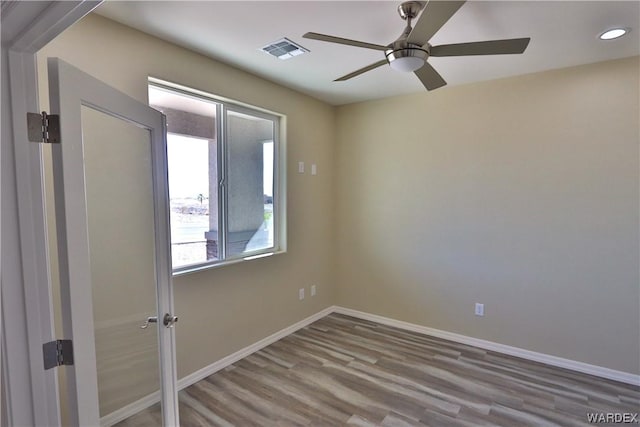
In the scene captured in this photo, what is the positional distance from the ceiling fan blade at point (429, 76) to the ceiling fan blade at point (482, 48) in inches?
5.4

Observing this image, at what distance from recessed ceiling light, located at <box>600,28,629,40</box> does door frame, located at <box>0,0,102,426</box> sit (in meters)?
2.89

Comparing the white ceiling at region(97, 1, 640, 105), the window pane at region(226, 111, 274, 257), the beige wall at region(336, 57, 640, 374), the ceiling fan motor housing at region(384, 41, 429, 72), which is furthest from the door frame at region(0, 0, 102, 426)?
the beige wall at region(336, 57, 640, 374)

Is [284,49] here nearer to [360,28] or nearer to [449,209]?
[360,28]

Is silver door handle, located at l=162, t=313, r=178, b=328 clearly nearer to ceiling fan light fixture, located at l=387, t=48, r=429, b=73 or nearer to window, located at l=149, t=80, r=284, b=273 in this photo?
window, located at l=149, t=80, r=284, b=273

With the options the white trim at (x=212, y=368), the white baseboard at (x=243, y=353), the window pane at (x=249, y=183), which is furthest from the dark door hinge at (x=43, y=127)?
the white baseboard at (x=243, y=353)

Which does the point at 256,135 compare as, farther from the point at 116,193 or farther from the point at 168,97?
the point at 116,193

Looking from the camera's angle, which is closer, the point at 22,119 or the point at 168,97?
the point at 22,119

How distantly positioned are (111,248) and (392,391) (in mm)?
2172

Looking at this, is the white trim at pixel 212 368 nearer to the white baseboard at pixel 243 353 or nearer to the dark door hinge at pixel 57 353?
the white baseboard at pixel 243 353

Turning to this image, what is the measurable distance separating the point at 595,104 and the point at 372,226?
Result: 7.52ft

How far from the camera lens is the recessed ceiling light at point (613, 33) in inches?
83.8

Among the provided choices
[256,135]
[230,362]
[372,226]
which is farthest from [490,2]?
[230,362]

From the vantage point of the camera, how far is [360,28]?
Result: 2125 millimetres

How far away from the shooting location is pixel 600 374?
2.76m
